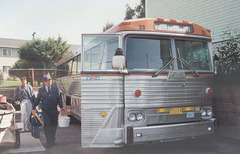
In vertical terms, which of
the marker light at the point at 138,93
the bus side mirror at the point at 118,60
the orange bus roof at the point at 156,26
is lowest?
the marker light at the point at 138,93

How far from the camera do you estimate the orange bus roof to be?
5566 millimetres

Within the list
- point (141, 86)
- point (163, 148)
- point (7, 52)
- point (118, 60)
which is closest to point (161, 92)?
point (141, 86)

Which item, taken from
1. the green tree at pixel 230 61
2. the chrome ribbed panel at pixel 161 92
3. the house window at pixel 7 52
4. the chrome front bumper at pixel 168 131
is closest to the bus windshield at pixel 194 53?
the chrome ribbed panel at pixel 161 92

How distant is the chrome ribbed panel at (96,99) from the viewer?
549 centimetres

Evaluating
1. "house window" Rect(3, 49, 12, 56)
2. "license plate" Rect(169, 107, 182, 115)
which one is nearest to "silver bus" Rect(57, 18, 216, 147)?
"license plate" Rect(169, 107, 182, 115)

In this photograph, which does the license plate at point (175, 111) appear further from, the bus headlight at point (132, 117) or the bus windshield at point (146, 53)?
the bus windshield at point (146, 53)

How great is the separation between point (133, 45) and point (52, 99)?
2892 mm

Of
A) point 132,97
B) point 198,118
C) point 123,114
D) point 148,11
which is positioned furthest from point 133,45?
point 148,11

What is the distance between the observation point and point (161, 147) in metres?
6.82

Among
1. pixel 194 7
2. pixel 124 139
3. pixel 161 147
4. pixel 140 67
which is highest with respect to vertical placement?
pixel 194 7

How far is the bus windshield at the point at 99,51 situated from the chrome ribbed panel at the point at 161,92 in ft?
2.20

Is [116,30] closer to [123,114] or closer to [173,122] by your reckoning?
[123,114]

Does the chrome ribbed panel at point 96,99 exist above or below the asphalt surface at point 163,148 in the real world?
above

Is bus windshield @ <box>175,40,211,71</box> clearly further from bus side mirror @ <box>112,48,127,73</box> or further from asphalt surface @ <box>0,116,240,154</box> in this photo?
asphalt surface @ <box>0,116,240,154</box>
